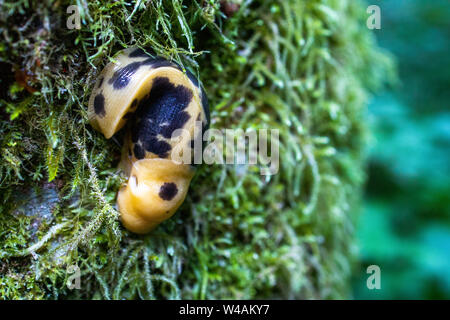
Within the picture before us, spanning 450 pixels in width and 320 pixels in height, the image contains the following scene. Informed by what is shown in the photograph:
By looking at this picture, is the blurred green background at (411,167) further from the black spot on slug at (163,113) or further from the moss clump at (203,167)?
the black spot on slug at (163,113)

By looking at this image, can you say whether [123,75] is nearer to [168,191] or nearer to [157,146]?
[157,146]

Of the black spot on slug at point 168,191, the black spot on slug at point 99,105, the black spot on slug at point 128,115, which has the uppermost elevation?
the black spot on slug at point 99,105

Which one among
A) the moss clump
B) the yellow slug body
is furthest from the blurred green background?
the yellow slug body

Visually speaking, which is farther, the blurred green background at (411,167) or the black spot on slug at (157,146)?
the blurred green background at (411,167)

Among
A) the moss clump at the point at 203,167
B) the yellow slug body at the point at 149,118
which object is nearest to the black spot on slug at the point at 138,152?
the yellow slug body at the point at 149,118

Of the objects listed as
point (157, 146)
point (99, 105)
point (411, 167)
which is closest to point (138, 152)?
point (157, 146)

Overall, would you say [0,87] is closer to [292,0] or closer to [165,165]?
[165,165]
